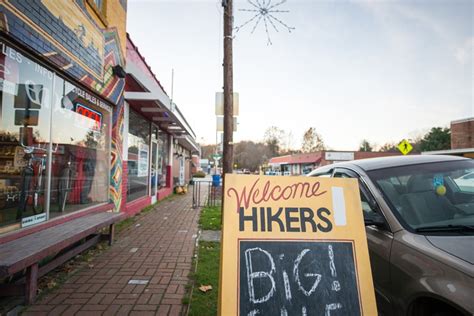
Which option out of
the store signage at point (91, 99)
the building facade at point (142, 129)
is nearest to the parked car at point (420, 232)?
the store signage at point (91, 99)

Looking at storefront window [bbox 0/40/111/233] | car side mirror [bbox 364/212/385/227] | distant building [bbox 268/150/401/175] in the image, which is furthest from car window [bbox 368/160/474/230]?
distant building [bbox 268/150/401/175]

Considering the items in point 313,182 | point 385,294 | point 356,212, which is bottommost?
point 385,294

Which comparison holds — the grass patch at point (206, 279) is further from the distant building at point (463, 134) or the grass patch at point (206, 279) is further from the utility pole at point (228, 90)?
the distant building at point (463, 134)

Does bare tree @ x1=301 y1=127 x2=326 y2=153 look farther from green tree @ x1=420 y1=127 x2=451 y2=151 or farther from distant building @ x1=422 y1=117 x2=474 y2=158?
distant building @ x1=422 y1=117 x2=474 y2=158

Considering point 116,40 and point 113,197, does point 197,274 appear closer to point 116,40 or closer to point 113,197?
point 113,197

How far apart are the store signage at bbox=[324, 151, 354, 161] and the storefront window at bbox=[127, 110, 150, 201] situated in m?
30.3

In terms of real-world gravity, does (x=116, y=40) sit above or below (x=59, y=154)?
above

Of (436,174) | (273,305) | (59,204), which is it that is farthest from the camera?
(59,204)

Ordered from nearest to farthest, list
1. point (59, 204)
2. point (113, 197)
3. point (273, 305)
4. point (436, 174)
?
point (273, 305) < point (436, 174) < point (59, 204) < point (113, 197)

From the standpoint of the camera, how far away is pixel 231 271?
5.99ft

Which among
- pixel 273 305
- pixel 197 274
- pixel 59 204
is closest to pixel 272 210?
pixel 273 305

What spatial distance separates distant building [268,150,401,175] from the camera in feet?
117

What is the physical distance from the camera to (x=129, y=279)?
3.65m

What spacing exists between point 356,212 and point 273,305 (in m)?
0.95
